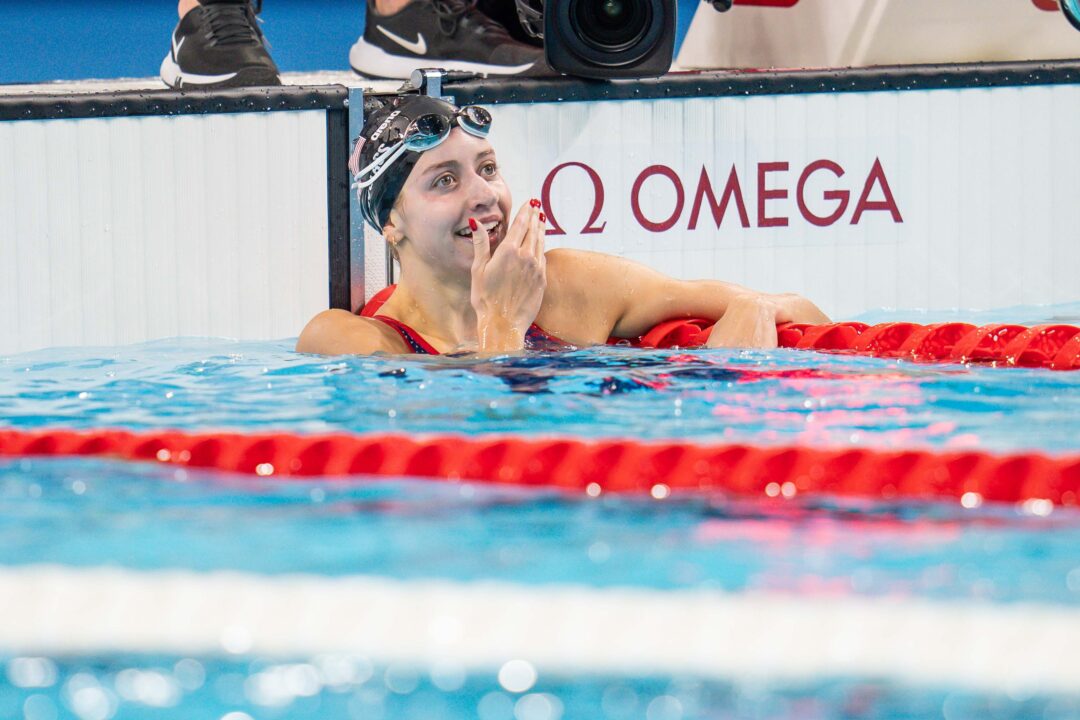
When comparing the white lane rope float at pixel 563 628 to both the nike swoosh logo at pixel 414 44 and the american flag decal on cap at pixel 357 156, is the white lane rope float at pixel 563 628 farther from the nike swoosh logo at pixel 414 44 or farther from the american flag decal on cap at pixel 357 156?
the nike swoosh logo at pixel 414 44

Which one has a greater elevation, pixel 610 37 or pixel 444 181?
pixel 610 37

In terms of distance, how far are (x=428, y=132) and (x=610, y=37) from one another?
3.17ft

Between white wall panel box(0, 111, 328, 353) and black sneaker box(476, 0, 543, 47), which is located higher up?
black sneaker box(476, 0, 543, 47)

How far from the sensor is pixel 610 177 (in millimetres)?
3809

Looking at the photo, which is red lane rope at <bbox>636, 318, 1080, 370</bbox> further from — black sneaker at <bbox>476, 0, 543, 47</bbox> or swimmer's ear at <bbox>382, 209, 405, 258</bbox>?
black sneaker at <bbox>476, 0, 543, 47</bbox>

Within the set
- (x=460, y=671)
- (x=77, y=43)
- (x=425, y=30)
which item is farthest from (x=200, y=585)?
(x=77, y=43)

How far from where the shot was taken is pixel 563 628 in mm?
1414

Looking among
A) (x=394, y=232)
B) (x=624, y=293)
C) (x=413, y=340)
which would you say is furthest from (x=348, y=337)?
(x=624, y=293)

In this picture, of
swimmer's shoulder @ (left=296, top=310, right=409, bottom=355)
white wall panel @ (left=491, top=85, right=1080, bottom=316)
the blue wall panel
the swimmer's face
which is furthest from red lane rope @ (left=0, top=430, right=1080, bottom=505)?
the blue wall panel

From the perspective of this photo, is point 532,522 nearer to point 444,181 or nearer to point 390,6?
point 444,181

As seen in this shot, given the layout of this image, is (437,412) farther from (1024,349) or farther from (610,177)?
(610,177)

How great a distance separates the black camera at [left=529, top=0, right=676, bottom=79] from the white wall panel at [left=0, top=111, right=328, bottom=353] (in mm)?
685

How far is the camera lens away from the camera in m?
3.71

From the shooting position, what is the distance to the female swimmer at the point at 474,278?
2.97 meters
